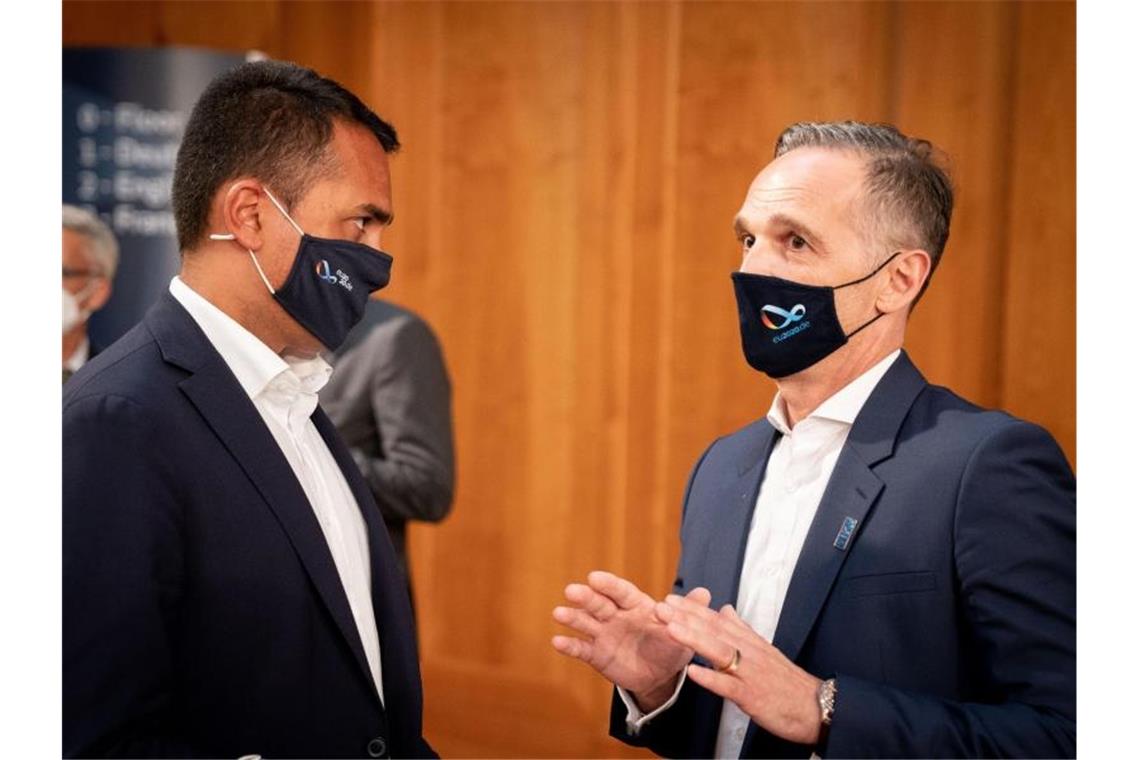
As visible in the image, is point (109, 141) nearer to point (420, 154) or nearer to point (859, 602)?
point (420, 154)

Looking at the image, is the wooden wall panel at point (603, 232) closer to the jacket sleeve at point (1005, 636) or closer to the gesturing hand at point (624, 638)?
the gesturing hand at point (624, 638)

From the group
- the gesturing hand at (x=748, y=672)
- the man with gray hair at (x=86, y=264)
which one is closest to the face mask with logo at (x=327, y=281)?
the gesturing hand at (x=748, y=672)

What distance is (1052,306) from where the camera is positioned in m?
2.14

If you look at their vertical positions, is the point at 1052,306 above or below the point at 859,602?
above

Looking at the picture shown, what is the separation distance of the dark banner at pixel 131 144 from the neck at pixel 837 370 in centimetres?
191

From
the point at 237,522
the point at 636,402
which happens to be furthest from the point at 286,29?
the point at 237,522

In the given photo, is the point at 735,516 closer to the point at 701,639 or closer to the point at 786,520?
the point at 786,520

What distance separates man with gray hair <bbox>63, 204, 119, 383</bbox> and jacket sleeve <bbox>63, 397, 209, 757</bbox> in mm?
1639

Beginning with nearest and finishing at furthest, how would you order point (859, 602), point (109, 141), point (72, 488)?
point (72, 488)
point (859, 602)
point (109, 141)

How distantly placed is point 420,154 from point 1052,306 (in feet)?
5.14

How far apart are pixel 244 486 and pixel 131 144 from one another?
6.26 feet

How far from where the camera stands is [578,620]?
1.66 metres

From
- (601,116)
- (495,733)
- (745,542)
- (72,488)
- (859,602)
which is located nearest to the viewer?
(72,488)

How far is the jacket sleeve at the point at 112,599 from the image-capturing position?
139 centimetres
